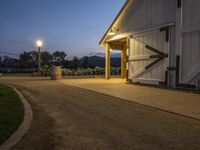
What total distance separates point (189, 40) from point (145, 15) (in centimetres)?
374

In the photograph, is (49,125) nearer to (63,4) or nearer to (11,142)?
(11,142)

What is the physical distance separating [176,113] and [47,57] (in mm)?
38226

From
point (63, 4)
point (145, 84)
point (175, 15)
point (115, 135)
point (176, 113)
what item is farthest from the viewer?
point (63, 4)

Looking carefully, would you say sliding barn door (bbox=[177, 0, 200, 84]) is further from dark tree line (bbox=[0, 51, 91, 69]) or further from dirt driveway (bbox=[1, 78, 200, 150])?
dark tree line (bbox=[0, 51, 91, 69])

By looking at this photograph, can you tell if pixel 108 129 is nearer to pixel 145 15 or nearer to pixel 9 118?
pixel 9 118

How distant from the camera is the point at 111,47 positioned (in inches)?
790

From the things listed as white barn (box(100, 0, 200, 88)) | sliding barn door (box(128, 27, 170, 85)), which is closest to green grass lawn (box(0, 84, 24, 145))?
white barn (box(100, 0, 200, 88))

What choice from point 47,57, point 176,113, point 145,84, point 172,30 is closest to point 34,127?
point 176,113

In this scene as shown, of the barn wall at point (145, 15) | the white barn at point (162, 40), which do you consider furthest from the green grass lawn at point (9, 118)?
the barn wall at point (145, 15)

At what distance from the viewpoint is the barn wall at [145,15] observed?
39.5 feet

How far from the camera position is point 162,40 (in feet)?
40.6

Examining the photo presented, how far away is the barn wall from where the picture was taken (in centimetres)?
1205

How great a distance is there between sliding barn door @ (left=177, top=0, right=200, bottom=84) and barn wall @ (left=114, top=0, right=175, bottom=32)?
747 mm

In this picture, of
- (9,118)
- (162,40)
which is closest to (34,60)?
(162,40)
